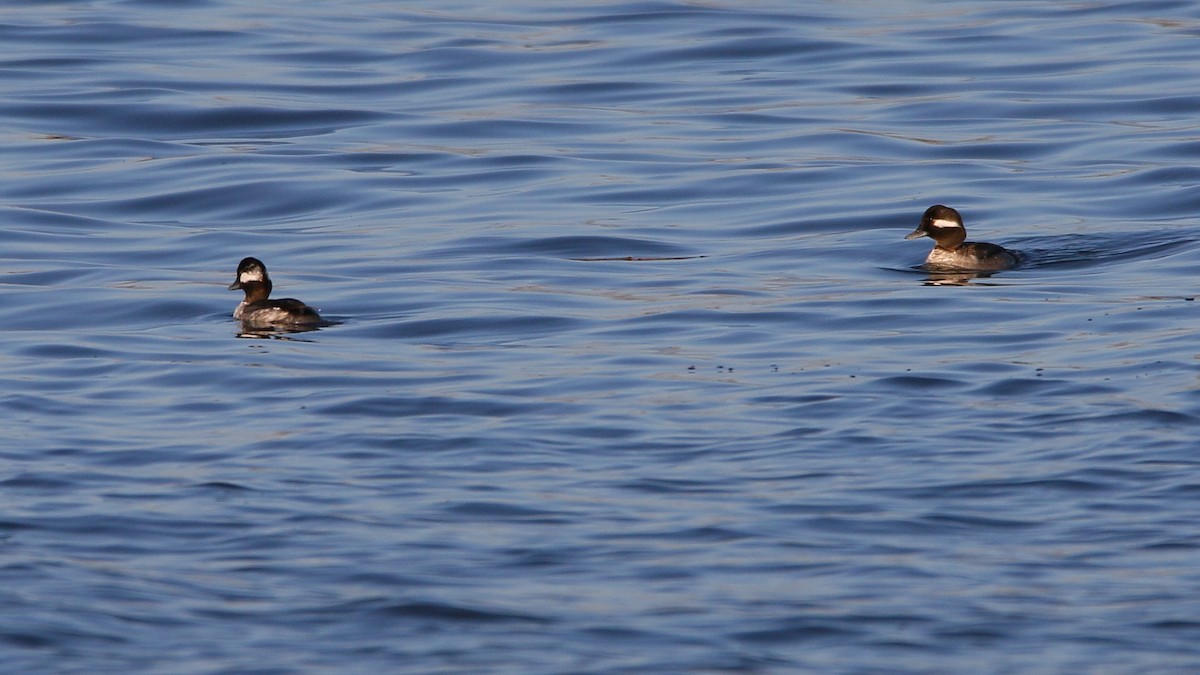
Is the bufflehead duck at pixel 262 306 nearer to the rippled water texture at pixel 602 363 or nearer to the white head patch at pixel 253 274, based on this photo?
the white head patch at pixel 253 274

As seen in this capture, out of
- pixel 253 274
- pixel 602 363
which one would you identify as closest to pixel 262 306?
pixel 253 274

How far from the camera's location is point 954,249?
14570 mm

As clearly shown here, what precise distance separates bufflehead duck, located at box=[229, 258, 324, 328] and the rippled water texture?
157 millimetres

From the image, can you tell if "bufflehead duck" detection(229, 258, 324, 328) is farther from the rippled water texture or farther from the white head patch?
the rippled water texture

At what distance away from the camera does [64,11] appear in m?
29.4

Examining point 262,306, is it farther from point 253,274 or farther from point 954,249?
point 954,249

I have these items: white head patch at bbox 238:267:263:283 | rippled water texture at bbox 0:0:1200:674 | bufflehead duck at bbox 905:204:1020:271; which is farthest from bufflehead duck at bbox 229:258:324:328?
bufflehead duck at bbox 905:204:1020:271

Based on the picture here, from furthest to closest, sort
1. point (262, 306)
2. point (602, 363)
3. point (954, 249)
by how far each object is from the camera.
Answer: point (954, 249)
point (262, 306)
point (602, 363)

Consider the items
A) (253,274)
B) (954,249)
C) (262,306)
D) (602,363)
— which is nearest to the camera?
(602,363)

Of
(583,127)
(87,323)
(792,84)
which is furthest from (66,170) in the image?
(792,84)

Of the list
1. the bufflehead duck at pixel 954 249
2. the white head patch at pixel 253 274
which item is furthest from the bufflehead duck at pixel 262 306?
the bufflehead duck at pixel 954 249

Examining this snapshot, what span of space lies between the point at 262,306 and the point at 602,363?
2561mm

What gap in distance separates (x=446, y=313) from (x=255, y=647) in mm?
6853

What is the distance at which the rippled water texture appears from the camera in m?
6.84
